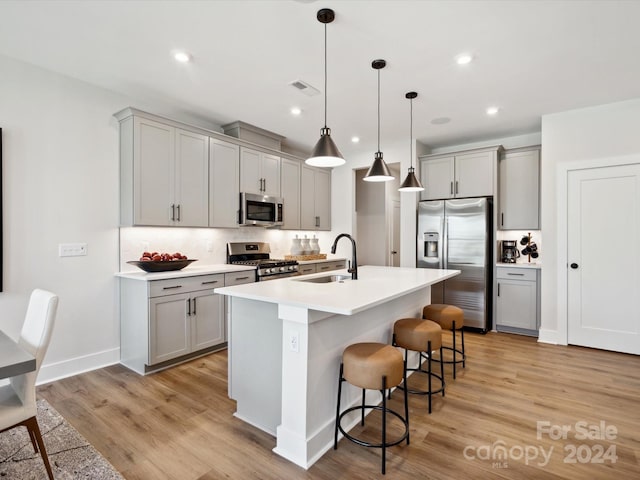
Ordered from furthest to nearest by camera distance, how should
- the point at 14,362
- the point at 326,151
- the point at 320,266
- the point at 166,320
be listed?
the point at 320,266 < the point at 166,320 < the point at 326,151 < the point at 14,362

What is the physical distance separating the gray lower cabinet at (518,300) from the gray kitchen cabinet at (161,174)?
12.9 ft

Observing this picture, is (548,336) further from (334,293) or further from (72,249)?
(72,249)

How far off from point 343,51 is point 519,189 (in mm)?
3312

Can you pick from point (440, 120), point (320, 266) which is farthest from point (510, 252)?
point (320, 266)

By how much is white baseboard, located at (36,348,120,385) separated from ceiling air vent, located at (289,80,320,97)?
3.19m

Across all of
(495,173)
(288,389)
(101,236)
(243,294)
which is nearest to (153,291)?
(101,236)

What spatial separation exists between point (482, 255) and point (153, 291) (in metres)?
3.98

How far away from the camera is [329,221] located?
6.07 meters

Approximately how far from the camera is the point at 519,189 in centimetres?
459

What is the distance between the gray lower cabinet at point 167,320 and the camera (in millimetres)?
3076

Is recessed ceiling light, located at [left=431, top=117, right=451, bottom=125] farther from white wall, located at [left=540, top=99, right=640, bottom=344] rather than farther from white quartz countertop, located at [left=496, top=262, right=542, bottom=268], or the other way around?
white quartz countertop, located at [left=496, top=262, right=542, bottom=268]

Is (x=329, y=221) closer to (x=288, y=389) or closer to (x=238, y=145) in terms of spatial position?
(x=238, y=145)

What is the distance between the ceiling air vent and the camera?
319cm

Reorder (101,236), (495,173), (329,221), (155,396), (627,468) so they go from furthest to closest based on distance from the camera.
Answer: (329,221) → (495,173) → (101,236) → (155,396) → (627,468)
